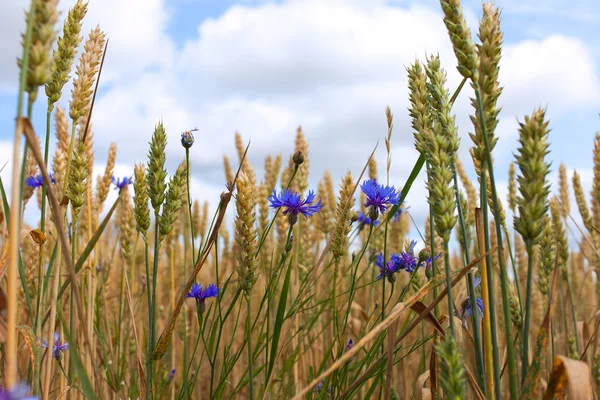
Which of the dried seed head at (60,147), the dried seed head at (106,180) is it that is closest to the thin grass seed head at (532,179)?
the dried seed head at (60,147)

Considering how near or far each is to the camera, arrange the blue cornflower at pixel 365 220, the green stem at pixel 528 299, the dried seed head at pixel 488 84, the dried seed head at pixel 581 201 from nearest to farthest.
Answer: the green stem at pixel 528 299, the dried seed head at pixel 488 84, the blue cornflower at pixel 365 220, the dried seed head at pixel 581 201

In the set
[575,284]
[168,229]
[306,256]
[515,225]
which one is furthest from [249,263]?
[575,284]

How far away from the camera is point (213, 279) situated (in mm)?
5328

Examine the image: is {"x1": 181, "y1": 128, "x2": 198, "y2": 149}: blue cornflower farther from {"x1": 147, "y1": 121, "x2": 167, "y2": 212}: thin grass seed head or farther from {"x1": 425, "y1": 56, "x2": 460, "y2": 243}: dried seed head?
{"x1": 425, "y1": 56, "x2": 460, "y2": 243}: dried seed head

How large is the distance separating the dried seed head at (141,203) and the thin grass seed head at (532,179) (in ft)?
3.02

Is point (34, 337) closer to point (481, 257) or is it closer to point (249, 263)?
point (249, 263)

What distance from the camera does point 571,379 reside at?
102 centimetres

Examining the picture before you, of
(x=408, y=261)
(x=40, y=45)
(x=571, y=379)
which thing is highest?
(x=40, y=45)

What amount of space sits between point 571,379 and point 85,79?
142 cm

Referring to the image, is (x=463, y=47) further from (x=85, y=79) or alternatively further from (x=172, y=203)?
(x=85, y=79)

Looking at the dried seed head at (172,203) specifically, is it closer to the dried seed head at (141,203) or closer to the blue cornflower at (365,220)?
the dried seed head at (141,203)

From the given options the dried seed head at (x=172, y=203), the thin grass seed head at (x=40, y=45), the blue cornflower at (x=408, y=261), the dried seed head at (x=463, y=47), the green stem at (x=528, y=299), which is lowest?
the green stem at (x=528, y=299)

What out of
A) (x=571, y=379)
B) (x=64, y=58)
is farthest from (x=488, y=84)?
(x=64, y=58)

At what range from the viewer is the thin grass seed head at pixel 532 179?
3.26ft
